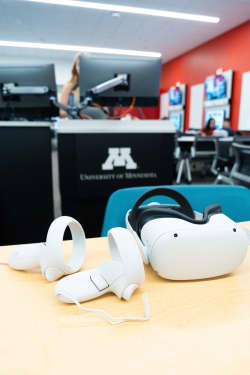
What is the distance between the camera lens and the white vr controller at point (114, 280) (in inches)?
15.7

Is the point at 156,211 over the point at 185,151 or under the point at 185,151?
over

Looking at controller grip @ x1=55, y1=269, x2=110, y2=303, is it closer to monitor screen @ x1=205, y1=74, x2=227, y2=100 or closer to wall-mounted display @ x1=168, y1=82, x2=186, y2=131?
monitor screen @ x1=205, y1=74, x2=227, y2=100

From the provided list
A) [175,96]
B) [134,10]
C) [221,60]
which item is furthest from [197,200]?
[175,96]

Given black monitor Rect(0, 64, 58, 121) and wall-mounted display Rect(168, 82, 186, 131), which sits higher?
wall-mounted display Rect(168, 82, 186, 131)

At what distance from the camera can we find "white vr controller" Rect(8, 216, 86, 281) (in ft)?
1.44

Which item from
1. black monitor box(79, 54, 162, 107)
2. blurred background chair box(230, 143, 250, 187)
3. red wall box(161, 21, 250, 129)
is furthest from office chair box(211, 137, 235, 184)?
red wall box(161, 21, 250, 129)

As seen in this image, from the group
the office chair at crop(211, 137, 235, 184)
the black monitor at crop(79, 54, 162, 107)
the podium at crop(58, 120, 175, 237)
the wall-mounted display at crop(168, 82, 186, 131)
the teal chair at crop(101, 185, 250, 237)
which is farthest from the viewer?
the wall-mounted display at crop(168, 82, 186, 131)

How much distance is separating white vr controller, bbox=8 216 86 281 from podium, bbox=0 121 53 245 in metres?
1.21

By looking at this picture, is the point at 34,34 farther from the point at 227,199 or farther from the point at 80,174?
the point at 227,199

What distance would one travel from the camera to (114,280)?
1.35 ft

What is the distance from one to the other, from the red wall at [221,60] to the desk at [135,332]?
20.2 ft

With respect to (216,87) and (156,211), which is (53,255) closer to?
(156,211)

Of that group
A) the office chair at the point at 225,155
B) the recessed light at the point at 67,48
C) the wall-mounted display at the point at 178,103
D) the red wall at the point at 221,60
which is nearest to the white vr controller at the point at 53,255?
the office chair at the point at 225,155

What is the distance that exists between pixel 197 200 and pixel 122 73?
1.15 meters
